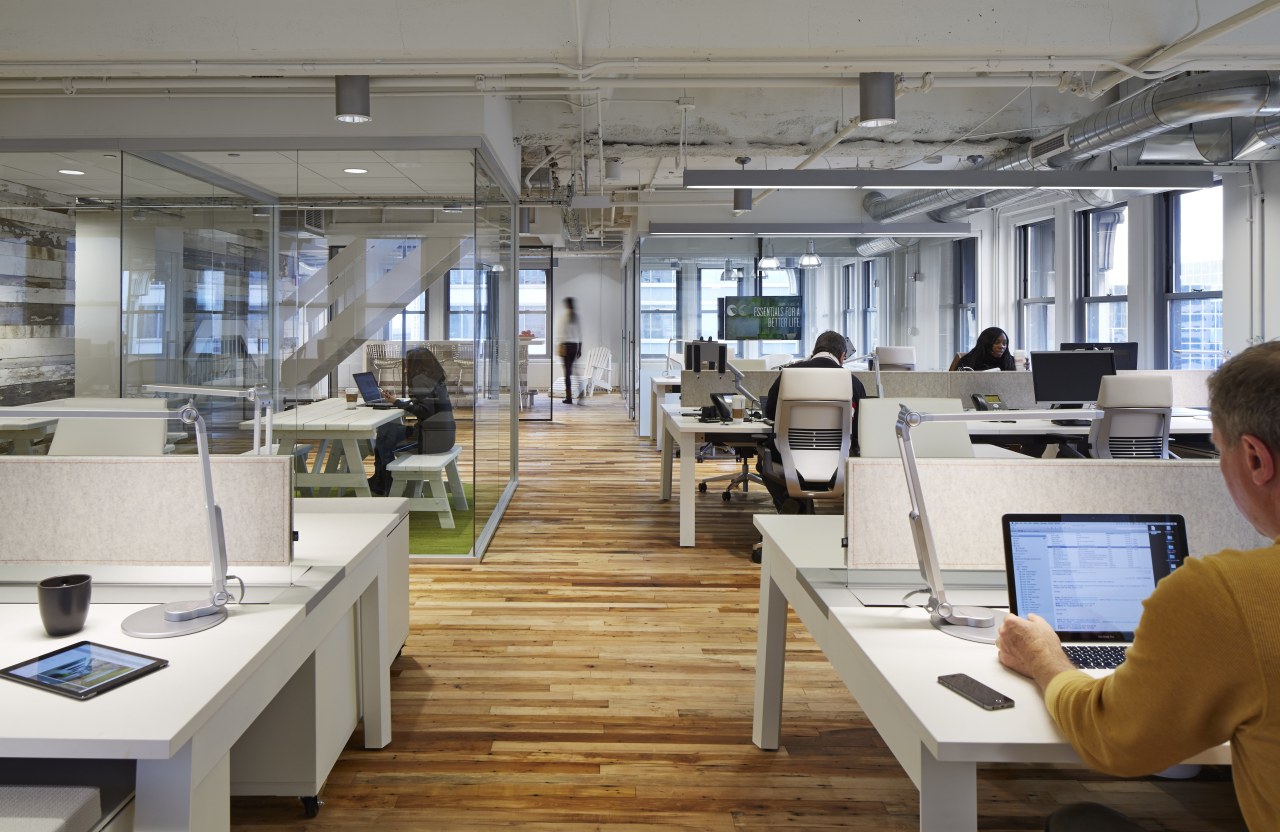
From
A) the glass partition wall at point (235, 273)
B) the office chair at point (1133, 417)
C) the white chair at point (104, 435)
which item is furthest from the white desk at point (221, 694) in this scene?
the office chair at point (1133, 417)

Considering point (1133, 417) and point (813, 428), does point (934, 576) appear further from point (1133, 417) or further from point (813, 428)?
point (1133, 417)

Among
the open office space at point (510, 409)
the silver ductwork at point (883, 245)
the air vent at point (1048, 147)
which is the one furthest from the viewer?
the silver ductwork at point (883, 245)

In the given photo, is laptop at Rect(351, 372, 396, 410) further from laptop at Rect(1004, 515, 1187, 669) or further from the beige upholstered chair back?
laptop at Rect(1004, 515, 1187, 669)

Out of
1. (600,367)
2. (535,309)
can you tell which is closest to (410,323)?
(535,309)

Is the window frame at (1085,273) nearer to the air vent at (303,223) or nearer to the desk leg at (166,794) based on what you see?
the air vent at (303,223)

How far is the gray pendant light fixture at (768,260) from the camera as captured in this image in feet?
41.5

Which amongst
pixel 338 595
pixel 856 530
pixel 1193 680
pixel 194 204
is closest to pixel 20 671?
pixel 338 595

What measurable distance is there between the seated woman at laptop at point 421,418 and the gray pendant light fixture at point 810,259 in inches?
314

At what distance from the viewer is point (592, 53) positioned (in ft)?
15.1

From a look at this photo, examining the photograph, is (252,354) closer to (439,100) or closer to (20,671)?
(439,100)

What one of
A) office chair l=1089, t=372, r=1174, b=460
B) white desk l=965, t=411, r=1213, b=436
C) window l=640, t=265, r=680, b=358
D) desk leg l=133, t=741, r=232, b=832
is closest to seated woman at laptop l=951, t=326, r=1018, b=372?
white desk l=965, t=411, r=1213, b=436

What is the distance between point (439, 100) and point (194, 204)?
4.95 ft

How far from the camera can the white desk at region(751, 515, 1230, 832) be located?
4.77ft

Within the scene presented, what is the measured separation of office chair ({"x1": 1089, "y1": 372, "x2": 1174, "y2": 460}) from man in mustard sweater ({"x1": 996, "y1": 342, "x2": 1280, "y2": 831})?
4412 mm
